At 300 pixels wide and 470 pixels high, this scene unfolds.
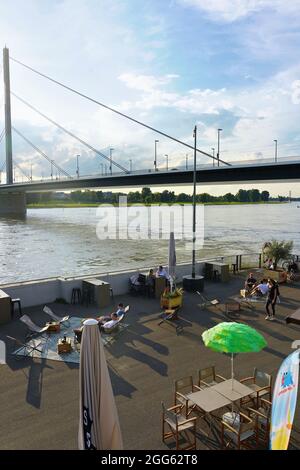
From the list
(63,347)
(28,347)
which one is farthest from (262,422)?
(28,347)

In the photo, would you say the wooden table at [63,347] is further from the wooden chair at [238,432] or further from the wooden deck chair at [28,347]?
the wooden chair at [238,432]

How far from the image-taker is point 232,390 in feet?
21.0

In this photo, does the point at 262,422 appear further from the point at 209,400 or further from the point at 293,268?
the point at 293,268

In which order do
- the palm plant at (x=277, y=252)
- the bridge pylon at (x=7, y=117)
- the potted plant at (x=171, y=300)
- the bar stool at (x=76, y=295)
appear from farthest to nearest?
the bridge pylon at (x=7, y=117)
the palm plant at (x=277, y=252)
the bar stool at (x=76, y=295)
the potted plant at (x=171, y=300)

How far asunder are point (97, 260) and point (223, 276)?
Answer: 730 inches

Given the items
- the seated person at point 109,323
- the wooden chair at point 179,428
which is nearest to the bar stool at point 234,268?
the seated person at point 109,323

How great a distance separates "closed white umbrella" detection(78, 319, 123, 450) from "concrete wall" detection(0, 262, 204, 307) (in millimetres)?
8466

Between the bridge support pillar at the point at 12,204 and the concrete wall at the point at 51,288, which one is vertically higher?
the bridge support pillar at the point at 12,204

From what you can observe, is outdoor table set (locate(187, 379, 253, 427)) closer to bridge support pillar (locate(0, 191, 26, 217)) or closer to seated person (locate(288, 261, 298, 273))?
seated person (locate(288, 261, 298, 273))

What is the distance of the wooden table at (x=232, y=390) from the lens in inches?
244

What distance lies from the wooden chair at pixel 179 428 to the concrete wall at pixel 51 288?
7640 millimetres

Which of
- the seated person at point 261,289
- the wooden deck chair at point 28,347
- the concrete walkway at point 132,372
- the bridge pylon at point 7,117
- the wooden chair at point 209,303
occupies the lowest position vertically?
the concrete walkway at point 132,372

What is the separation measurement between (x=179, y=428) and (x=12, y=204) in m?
85.4
